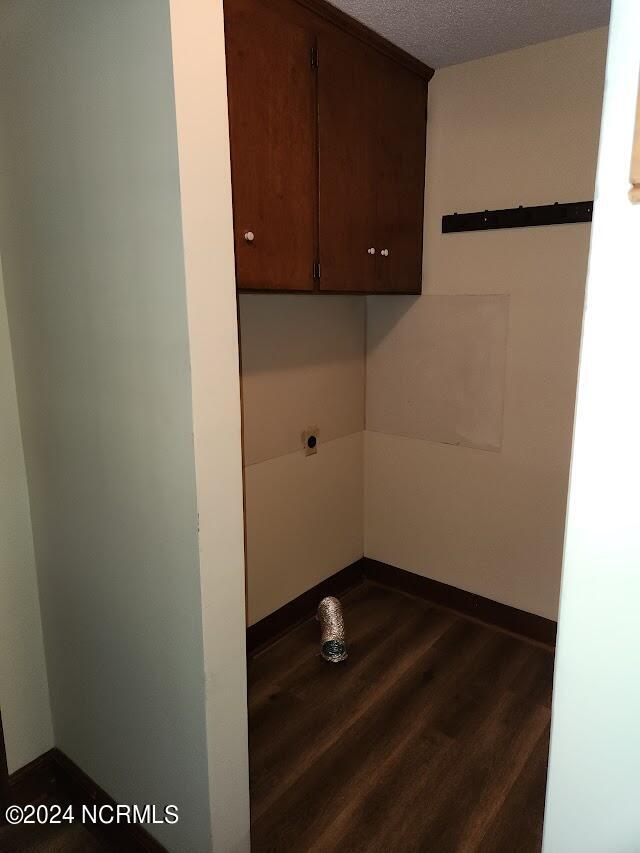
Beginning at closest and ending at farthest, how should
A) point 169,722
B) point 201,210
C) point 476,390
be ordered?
point 201,210
point 169,722
point 476,390

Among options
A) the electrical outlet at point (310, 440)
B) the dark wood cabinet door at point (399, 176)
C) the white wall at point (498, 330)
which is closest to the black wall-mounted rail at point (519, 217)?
the white wall at point (498, 330)

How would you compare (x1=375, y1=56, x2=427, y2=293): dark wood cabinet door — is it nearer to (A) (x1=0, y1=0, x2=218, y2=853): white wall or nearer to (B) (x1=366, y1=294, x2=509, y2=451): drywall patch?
(B) (x1=366, y1=294, x2=509, y2=451): drywall patch

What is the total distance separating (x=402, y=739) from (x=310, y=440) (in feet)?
4.06

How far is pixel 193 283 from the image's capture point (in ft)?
3.51

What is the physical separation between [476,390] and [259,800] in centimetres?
174

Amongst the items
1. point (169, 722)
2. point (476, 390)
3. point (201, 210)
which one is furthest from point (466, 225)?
point (169, 722)

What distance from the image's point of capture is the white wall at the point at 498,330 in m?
2.12

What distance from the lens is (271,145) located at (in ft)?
5.54

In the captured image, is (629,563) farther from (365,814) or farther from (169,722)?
(365,814)

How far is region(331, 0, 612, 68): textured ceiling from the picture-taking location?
1.80 meters

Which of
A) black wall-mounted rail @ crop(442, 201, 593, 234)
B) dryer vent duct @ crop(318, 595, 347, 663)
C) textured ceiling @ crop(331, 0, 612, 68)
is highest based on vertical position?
textured ceiling @ crop(331, 0, 612, 68)

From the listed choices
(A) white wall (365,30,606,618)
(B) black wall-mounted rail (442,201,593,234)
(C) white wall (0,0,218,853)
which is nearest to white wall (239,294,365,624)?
(A) white wall (365,30,606,618)

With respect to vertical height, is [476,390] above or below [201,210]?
below

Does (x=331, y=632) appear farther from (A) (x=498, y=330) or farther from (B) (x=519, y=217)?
(B) (x=519, y=217)
